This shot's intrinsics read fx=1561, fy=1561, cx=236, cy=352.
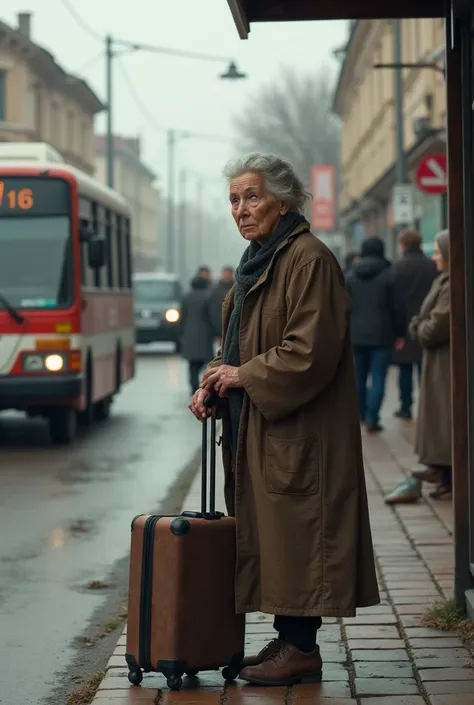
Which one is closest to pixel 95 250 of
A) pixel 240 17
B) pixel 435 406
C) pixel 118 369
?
pixel 118 369

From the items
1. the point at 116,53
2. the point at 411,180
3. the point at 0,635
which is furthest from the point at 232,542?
the point at 116,53

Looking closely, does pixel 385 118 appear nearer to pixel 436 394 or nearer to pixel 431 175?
pixel 431 175

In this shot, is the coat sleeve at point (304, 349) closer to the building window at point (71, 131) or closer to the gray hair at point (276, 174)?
the gray hair at point (276, 174)

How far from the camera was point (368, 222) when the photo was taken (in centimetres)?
5072

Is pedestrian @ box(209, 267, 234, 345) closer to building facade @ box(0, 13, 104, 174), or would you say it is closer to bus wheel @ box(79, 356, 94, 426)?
bus wheel @ box(79, 356, 94, 426)

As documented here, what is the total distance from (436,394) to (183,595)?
4979mm

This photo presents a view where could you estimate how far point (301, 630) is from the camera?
5.15 metres

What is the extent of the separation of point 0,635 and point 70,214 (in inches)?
349

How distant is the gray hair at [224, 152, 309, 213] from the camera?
515 cm

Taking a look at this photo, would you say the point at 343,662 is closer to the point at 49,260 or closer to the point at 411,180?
the point at 49,260

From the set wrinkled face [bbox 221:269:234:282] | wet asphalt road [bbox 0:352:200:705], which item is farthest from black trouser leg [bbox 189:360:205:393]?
wrinkled face [bbox 221:269:234:282]

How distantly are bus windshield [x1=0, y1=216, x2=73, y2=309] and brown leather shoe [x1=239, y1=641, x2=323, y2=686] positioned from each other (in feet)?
31.9

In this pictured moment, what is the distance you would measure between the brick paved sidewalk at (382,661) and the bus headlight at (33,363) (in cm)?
707

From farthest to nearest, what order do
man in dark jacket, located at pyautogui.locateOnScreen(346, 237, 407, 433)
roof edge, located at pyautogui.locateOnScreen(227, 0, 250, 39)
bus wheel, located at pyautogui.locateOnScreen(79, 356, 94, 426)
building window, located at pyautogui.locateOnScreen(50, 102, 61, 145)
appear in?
building window, located at pyautogui.locateOnScreen(50, 102, 61, 145), bus wheel, located at pyautogui.locateOnScreen(79, 356, 94, 426), man in dark jacket, located at pyautogui.locateOnScreen(346, 237, 407, 433), roof edge, located at pyautogui.locateOnScreen(227, 0, 250, 39)
